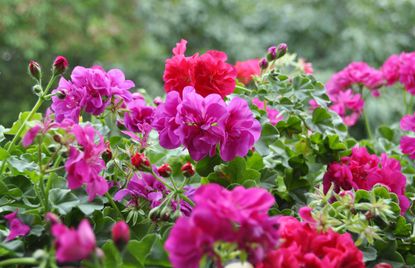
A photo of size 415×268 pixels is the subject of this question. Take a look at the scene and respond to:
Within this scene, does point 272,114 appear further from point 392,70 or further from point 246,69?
point 392,70

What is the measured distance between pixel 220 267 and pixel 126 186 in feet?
0.97

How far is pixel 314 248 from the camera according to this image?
1.96 feet

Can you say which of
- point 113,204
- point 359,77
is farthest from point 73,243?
point 359,77

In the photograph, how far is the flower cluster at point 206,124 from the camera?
2.31 feet

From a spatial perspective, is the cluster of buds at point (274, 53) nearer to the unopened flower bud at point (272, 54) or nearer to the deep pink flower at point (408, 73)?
the unopened flower bud at point (272, 54)

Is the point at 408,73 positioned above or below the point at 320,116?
above

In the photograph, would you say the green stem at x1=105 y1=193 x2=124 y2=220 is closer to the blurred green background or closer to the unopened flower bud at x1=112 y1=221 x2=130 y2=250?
the unopened flower bud at x1=112 y1=221 x2=130 y2=250

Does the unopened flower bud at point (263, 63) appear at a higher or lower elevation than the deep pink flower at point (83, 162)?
higher

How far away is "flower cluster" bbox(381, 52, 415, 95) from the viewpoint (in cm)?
120

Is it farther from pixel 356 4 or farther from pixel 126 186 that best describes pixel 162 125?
pixel 356 4

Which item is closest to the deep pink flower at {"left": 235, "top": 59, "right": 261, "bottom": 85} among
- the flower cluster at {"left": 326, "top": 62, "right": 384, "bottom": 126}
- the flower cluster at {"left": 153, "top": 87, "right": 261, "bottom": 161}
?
the flower cluster at {"left": 326, "top": 62, "right": 384, "bottom": 126}

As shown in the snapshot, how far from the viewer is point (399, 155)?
3.69ft

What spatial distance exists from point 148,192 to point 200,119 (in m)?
0.12

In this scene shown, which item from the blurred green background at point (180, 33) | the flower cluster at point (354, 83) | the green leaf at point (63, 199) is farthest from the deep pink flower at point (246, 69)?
the blurred green background at point (180, 33)
